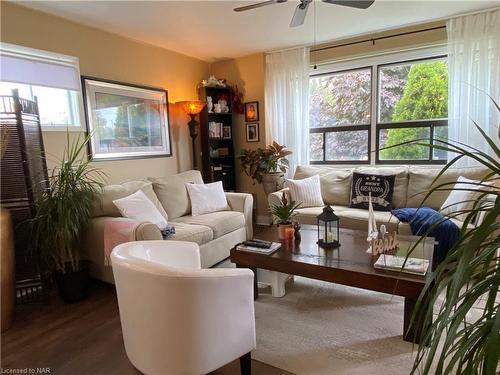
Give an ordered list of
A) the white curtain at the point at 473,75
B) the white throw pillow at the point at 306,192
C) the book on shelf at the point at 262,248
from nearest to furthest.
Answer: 1. the book on shelf at the point at 262,248
2. the white curtain at the point at 473,75
3. the white throw pillow at the point at 306,192

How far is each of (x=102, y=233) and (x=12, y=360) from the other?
3.19 feet

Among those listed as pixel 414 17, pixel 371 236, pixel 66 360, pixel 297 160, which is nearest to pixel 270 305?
pixel 371 236

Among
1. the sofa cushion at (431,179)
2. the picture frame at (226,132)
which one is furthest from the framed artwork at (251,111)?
the sofa cushion at (431,179)

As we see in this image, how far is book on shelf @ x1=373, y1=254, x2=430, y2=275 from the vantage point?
1.85 m

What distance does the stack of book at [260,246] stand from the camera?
2.26 meters

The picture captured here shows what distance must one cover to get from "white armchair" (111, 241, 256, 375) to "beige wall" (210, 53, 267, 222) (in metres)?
3.31

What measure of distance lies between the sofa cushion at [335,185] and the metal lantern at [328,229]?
4.43 feet

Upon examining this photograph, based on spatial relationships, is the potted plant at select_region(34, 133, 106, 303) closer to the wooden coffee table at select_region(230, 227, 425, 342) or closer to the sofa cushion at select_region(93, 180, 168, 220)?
the sofa cushion at select_region(93, 180, 168, 220)

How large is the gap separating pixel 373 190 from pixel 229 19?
7.74ft

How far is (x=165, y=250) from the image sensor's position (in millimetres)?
1751

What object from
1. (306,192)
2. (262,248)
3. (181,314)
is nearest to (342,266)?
(262,248)

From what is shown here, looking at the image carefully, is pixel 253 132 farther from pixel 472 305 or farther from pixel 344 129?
pixel 472 305

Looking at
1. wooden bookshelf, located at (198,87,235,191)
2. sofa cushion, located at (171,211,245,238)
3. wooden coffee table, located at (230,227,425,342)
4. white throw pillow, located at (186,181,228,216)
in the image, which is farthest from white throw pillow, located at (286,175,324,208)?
wooden bookshelf, located at (198,87,235,191)

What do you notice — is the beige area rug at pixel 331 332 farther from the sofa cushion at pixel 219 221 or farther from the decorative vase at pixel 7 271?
the decorative vase at pixel 7 271
